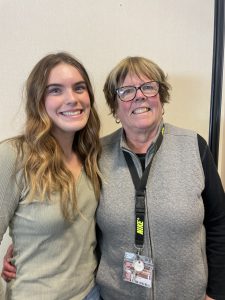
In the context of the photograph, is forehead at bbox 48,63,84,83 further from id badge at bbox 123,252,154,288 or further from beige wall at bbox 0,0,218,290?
id badge at bbox 123,252,154,288

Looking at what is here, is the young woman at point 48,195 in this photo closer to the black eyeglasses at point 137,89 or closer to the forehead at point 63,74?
the forehead at point 63,74

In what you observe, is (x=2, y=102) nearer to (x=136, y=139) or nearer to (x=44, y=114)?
(x=44, y=114)

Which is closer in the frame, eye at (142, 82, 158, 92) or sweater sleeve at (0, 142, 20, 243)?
sweater sleeve at (0, 142, 20, 243)

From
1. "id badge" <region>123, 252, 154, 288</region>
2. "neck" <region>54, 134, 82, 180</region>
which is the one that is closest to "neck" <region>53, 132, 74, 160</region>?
"neck" <region>54, 134, 82, 180</region>

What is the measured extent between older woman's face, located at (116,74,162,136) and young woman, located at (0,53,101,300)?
6.9 inches

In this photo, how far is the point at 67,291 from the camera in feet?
3.63

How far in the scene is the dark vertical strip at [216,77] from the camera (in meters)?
1.45

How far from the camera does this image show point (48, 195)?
1070 mm

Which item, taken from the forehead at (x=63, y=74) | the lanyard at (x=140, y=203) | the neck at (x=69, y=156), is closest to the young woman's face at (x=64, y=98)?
the forehead at (x=63, y=74)

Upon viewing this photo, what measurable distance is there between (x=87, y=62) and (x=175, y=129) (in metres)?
0.56

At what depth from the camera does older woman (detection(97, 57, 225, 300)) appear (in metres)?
1.11

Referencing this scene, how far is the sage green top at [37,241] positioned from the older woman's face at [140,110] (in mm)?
404

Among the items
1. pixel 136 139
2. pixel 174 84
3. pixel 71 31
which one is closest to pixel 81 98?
pixel 136 139

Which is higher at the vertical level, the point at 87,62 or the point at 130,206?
the point at 87,62
